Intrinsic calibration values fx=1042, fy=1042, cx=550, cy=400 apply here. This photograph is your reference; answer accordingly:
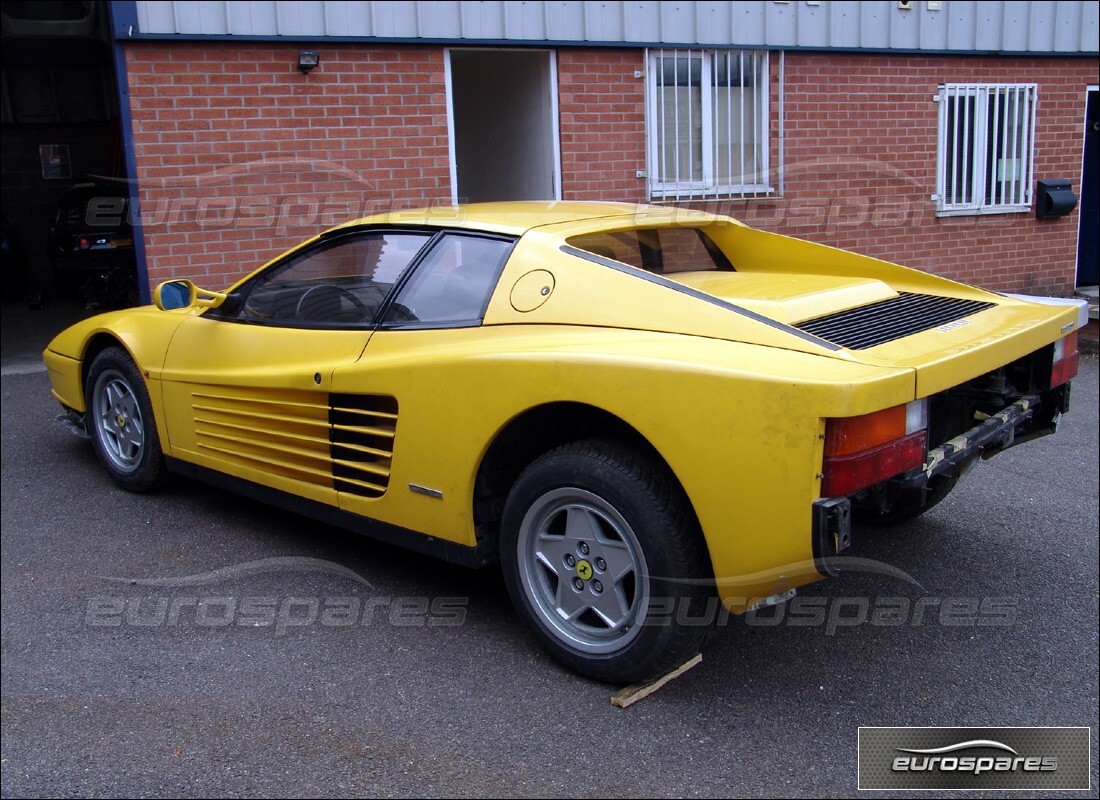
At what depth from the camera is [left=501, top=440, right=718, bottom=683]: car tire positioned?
10.2 ft

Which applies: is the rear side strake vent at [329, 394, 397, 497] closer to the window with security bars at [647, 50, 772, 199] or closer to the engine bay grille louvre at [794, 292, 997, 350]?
the engine bay grille louvre at [794, 292, 997, 350]

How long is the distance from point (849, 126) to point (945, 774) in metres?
8.05

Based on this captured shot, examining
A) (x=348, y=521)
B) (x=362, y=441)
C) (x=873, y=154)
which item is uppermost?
(x=873, y=154)

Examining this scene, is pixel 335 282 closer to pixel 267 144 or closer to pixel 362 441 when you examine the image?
pixel 362 441

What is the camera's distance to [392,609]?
155 inches

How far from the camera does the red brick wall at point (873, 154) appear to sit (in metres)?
8.85

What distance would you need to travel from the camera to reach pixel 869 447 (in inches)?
113

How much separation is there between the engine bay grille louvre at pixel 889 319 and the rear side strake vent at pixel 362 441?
1.51 metres

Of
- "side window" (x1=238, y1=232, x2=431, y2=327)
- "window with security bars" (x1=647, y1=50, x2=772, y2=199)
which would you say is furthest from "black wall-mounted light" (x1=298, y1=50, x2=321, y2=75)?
"side window" (x1=238, y1=232, x2=431, y2=327)

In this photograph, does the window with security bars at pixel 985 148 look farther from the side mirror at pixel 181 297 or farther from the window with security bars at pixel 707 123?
the side mirror at pixel 181 297

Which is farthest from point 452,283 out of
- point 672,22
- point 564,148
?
point 672,22

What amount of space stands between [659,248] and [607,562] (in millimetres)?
1489

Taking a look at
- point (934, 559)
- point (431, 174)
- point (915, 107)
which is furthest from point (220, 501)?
point (915, 107)

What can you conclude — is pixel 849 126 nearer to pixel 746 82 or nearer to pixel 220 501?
pixel 746 82
